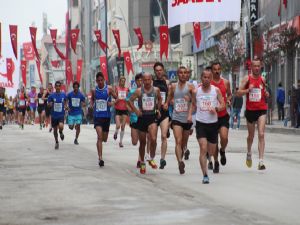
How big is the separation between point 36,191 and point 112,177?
8.01 ft

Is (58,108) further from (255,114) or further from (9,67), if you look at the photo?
(9,67)

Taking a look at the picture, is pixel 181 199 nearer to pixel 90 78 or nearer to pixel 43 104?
pixel 43 104

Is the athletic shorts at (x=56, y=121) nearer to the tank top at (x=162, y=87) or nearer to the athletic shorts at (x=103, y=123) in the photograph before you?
the athletic shorts at (x=103, y=123)

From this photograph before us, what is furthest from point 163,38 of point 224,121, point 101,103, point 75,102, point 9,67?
point 9,67

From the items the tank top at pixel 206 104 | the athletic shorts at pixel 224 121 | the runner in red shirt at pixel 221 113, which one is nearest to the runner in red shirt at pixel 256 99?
the runner in red shirt at pixel 221 113

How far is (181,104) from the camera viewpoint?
15.4 meters

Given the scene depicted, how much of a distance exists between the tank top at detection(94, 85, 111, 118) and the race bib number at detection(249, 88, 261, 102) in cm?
306

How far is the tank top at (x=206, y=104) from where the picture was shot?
1389cm

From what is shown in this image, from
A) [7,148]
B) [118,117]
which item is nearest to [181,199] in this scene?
[7,148]

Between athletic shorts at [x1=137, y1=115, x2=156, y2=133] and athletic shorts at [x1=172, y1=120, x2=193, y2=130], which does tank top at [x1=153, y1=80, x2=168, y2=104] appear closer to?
athletic shorts at [x1=137, y1=115, x2=156, y2=133]

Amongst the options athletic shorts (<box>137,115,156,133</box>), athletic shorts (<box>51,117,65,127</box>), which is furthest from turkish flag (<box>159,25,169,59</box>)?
athletic shorts (<box>137,115,156,133</box>)

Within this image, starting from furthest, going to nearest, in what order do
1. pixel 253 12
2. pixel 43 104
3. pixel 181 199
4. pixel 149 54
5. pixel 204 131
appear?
1. pixel 149 54
2. pixel 253 12
3. pixel 43 104
4. pixel 204 131
5. pixel 181 199

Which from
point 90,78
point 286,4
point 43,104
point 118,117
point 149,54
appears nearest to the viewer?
point 118,117

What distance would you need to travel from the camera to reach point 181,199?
444 inches
